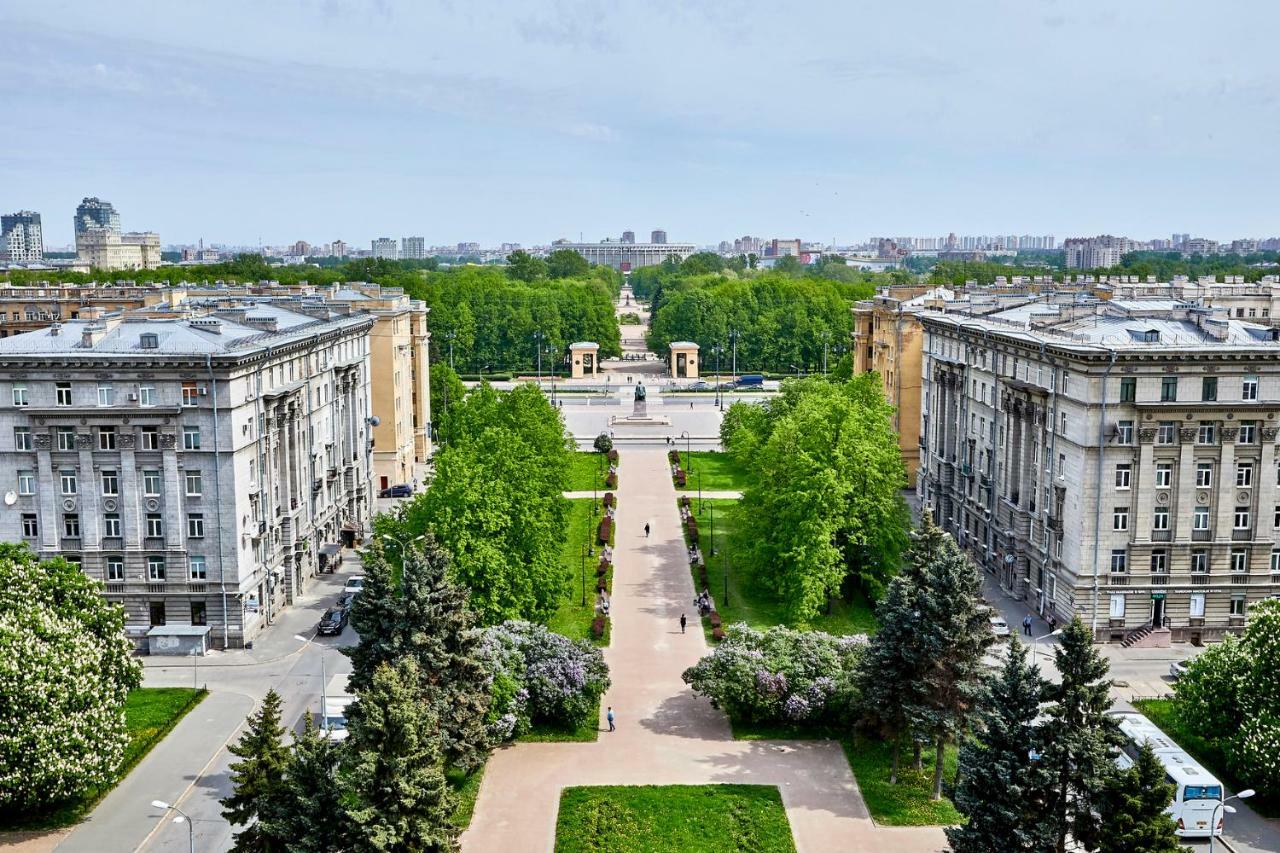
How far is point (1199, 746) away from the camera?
46.8 metres

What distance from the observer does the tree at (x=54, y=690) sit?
1540 inches

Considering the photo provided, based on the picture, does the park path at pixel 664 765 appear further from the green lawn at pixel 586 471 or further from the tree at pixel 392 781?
the green lawn at pixel 586 471

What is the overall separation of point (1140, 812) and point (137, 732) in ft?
124

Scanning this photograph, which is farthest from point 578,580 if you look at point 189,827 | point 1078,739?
point 1078,739

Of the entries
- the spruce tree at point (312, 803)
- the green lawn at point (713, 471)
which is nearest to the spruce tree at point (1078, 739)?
the spruce tree at point (312, 803)

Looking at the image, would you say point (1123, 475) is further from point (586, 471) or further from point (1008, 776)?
point (586, 471)

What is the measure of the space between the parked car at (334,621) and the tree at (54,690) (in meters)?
14.8

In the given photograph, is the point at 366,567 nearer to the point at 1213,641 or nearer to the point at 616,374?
the point at 1213,641

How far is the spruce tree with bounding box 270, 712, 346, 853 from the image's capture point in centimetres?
3441

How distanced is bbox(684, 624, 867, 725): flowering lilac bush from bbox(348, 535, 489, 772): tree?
9.94m

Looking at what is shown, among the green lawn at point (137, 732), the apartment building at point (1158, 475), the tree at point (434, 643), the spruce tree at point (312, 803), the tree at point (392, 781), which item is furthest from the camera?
the apartment building at point (1158, 475)

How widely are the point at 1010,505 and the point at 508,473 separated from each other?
28300 mm

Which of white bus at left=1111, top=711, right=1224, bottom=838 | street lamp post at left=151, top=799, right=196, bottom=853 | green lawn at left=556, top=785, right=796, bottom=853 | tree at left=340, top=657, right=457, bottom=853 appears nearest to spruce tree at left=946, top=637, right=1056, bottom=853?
white bus at left=1111, top=711, right=1224, bottom=838

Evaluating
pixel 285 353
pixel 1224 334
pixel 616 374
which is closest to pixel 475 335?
pixel 616 374
